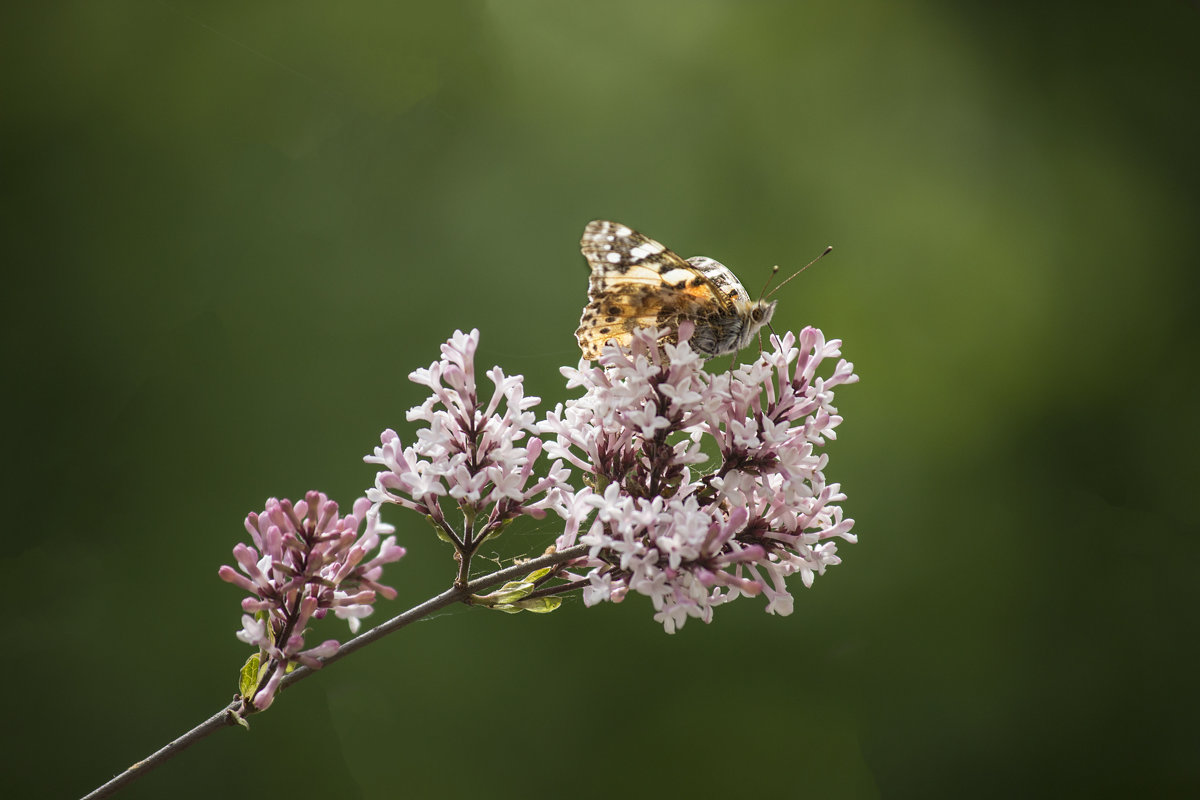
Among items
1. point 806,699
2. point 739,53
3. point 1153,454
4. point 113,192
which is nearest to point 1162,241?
point 1153,454

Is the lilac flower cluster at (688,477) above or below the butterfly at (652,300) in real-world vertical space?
below

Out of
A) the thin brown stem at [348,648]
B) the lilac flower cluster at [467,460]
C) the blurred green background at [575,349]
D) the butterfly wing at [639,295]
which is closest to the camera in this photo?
the thin brown stem at [348,648]

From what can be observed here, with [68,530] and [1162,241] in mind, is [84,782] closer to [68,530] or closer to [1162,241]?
[68,530]

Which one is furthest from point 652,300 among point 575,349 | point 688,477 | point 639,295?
point 575,349

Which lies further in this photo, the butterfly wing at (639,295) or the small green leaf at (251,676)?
the butterfly wing at (639,295)

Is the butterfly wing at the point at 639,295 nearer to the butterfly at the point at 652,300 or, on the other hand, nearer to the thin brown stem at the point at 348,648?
the butterfly at the point at 652,300

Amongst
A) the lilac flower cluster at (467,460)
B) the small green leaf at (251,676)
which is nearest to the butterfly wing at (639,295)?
the lilac flower cluster at (467,460)

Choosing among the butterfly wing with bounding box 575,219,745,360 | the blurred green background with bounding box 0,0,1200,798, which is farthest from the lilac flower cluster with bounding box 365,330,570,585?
the blurred green background with bounding box 0,0,1200,798
